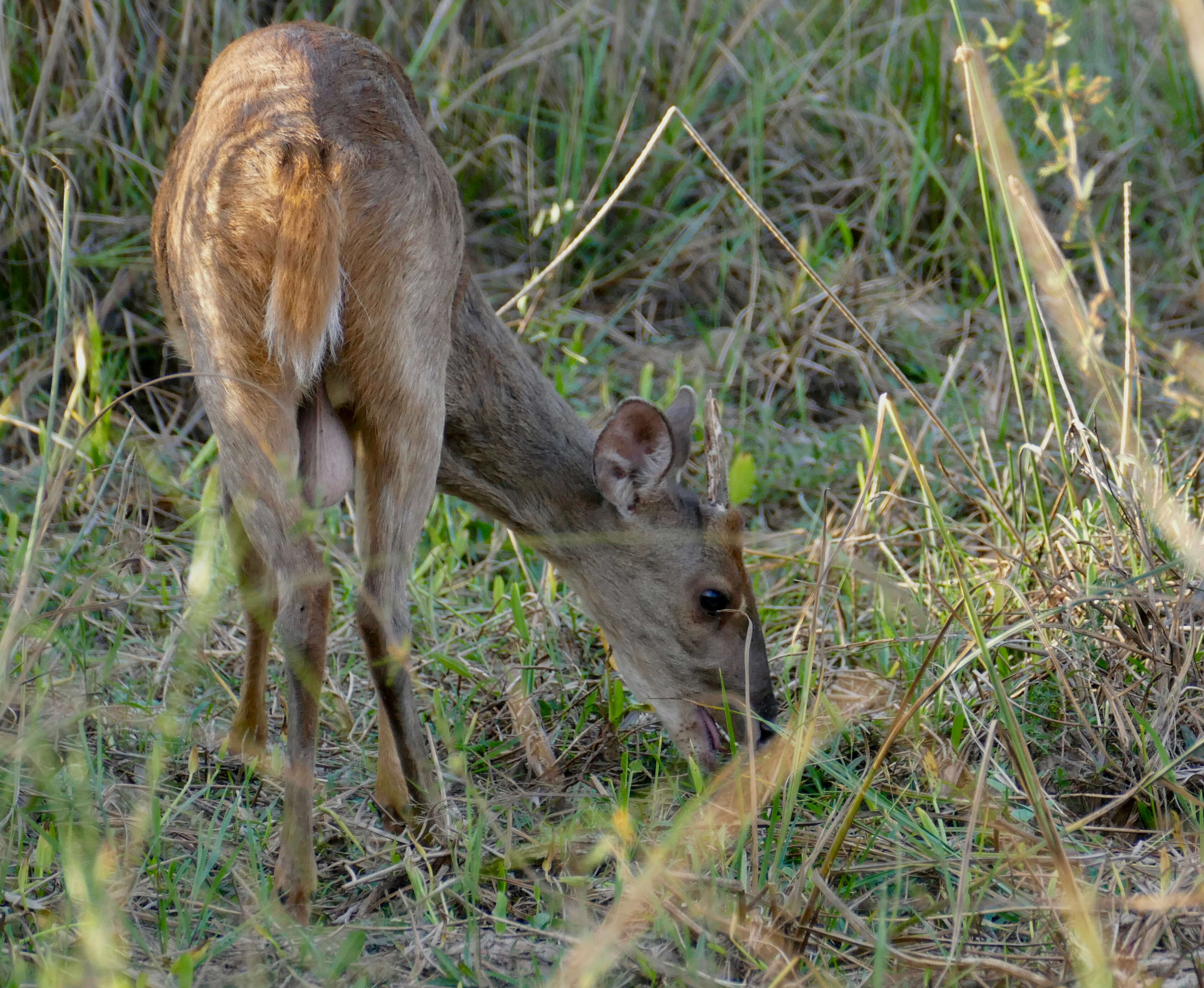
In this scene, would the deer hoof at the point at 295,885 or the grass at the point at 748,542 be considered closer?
the grass at the point at 748,542

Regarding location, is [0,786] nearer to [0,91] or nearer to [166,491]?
[166,491]

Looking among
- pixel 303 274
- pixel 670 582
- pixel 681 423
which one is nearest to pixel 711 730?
pixel 670 582

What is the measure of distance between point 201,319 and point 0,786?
1.05 m

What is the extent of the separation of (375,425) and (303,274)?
1.29 ft

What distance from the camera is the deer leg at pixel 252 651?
3492 millimetres

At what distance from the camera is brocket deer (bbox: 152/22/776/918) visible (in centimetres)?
279

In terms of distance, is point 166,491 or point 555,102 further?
point 555,102

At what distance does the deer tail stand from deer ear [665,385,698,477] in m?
1.22

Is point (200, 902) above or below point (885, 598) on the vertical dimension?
below

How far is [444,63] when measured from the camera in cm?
565

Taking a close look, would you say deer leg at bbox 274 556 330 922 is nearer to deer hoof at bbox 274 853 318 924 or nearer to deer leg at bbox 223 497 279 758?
deer hoof at bbox 274 853 318 924

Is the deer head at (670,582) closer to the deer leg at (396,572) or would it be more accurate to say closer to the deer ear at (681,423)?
the deer ear at (681,423)

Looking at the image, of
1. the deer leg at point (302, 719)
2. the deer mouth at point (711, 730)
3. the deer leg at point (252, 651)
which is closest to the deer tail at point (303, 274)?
the deer leg at point (302, 719)

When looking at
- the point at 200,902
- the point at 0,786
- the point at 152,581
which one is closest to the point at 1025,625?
the point at 200,902
